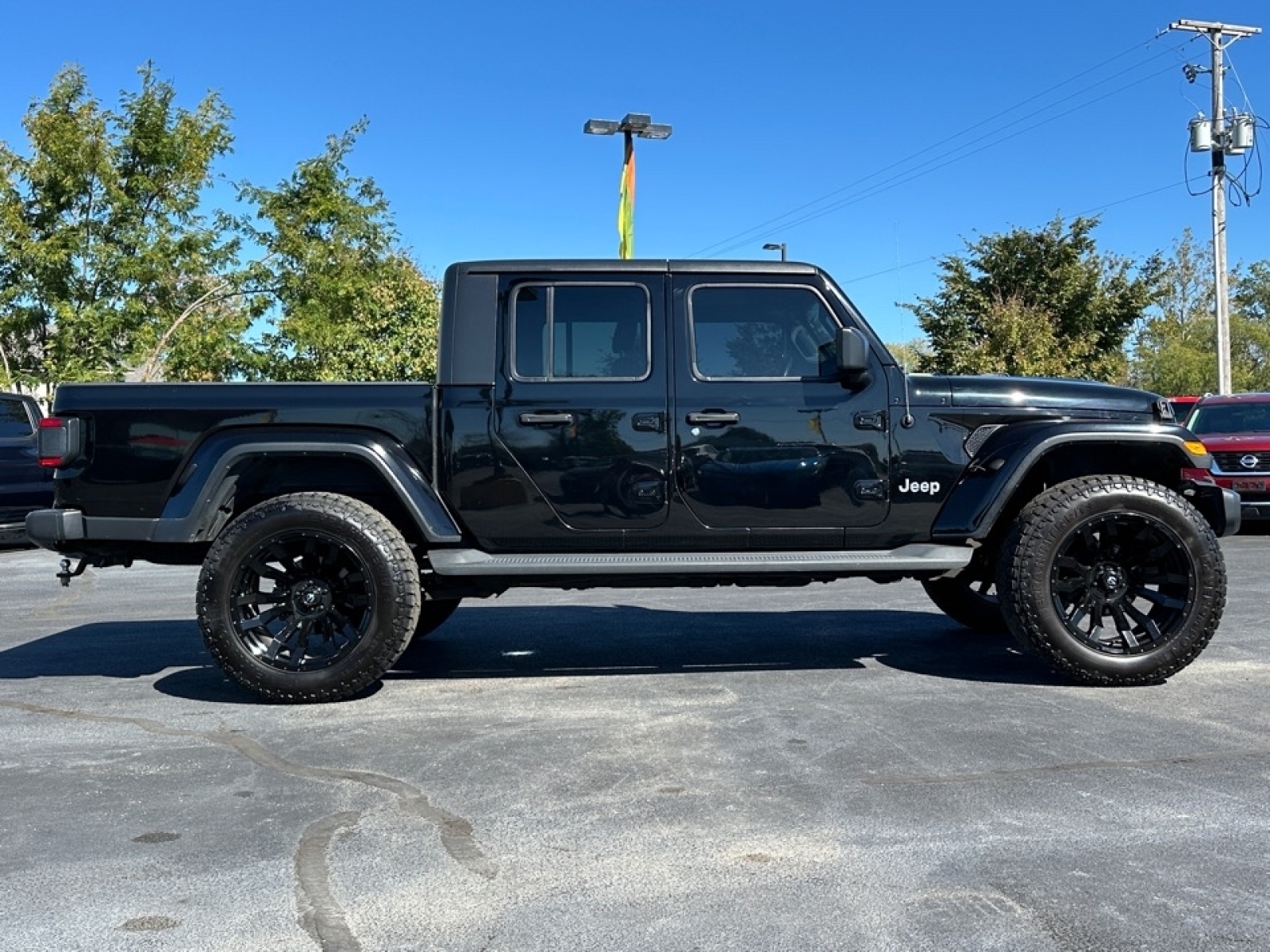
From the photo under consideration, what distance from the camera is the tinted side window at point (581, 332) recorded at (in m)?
5.34

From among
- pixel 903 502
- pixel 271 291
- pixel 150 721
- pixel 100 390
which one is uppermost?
pixel 271 291

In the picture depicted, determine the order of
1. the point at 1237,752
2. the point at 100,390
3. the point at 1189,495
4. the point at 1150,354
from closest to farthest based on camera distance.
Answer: the point at 1237,752, the point at 100,390, the point at 1189,495, the point at 1150,354

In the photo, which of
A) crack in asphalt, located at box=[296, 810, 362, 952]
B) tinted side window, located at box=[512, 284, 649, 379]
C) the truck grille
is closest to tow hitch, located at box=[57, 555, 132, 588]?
tinted side window, located at box=[512, 284, 649, 379]

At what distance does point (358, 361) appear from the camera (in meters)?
19.9

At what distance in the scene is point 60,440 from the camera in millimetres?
5074

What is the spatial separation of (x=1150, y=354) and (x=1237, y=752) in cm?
4749

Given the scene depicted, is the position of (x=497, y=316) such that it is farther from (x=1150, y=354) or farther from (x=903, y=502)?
(x=1150, y=354)

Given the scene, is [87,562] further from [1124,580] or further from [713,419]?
[1124,580]

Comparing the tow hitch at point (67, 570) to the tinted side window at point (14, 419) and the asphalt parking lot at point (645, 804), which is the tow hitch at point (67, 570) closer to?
the asphalt parking lot at point (645, 804)

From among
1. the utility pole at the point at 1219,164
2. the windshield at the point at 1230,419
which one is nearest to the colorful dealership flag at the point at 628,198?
the windshield at the point at 1230,419

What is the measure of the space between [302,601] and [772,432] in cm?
232

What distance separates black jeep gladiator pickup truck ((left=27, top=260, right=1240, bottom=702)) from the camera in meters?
5.10

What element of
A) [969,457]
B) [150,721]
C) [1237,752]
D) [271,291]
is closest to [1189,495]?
[969,457]

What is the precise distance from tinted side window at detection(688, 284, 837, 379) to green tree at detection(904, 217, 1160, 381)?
25.0 meters
